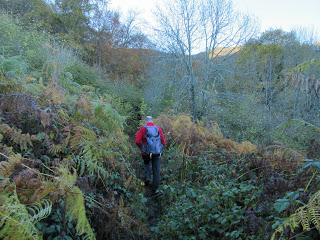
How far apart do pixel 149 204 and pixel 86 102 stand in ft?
8.32

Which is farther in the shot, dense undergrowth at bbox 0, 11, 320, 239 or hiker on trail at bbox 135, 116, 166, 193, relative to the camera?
hiker on trail at bbox 135, 116, 166, 193

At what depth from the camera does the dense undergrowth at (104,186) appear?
130 inches

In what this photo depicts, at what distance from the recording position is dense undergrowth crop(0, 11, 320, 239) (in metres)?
3.29

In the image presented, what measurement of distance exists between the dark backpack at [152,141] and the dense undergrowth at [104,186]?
0.91 meters

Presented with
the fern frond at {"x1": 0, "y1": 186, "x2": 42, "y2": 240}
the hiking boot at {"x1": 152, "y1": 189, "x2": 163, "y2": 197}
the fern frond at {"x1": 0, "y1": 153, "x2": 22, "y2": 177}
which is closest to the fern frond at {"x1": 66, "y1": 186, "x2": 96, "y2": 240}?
the fern frond at {"x1": 0, "y1": 186, "x2": 42, "y2": 240}

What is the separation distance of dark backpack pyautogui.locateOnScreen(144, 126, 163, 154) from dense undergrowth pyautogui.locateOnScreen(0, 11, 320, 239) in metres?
0.91

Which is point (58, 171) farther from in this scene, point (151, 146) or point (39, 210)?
point (151, 146)

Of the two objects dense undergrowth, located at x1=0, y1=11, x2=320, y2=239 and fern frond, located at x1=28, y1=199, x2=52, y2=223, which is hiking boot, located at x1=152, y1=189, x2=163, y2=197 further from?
fern frond, located at x1=28, y1=199, x2=52, y2=223

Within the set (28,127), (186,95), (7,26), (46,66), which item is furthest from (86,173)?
(186,95)

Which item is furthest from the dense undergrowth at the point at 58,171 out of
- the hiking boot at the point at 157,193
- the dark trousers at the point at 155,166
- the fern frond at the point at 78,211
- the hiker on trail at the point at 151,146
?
the dark trousers at the point at 155,166

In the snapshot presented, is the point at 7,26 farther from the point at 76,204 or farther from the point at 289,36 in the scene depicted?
the point at 289,36

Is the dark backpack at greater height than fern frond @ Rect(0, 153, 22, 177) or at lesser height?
lesser

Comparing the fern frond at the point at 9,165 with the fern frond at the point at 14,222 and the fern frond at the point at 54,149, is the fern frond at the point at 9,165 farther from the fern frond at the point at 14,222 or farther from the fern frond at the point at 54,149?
the fern frond at the point at 54,149

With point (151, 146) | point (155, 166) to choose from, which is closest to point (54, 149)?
point (151, 146)
